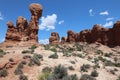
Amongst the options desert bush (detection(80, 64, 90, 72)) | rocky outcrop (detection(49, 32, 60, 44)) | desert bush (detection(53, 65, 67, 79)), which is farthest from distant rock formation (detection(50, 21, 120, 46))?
desert bush (detection(53, 65, 67, 79))

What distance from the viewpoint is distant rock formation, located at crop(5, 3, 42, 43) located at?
4112 centimetres

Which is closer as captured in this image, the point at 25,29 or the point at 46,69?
the point at 46,69

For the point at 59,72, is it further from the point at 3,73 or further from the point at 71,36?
the point at 71,36

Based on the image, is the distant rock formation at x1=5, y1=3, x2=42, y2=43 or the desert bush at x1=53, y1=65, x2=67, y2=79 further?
the distant rock formation at x1=5, y1=3, x2=42, y2=43

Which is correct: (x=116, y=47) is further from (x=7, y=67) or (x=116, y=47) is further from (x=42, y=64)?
(x=7, y=67)

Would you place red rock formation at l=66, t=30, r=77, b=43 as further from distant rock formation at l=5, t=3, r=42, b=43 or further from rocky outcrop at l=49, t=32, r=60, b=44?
distant rock formation at l=5, t=3, r=42, b=43

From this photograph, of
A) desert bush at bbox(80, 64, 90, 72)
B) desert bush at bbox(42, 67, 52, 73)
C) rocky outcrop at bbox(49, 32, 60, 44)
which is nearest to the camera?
desert bush at bbox(42, 67, 52, 73)

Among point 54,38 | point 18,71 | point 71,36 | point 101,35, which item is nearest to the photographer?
point 18,71

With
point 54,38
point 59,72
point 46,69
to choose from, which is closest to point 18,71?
point 46,69

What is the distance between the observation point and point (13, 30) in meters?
42.2

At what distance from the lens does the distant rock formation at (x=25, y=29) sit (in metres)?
41.1

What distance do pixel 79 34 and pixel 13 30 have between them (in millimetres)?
27495

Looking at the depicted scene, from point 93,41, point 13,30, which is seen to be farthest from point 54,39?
point 13,30

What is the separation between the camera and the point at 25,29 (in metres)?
43.5
